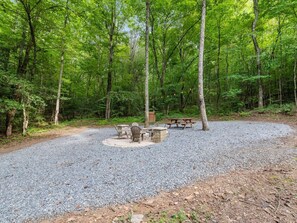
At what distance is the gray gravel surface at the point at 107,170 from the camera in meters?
2.67

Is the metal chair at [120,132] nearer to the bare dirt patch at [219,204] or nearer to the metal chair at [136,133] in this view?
the metal chair at [136,133]

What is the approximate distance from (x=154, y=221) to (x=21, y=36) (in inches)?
443

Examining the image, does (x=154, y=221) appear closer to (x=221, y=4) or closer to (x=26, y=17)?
(x=26, y=17)

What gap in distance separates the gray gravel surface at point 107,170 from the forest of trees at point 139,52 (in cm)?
527

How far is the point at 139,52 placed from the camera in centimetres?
1820

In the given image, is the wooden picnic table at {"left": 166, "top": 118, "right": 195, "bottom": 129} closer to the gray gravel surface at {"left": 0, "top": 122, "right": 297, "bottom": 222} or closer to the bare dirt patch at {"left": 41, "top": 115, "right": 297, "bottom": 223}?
the gray gravel surface at {"left": 0, "top": 122, "right": 297, "bottom": 222}

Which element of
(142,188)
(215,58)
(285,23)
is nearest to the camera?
(142,188)

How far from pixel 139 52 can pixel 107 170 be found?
54.2 feet

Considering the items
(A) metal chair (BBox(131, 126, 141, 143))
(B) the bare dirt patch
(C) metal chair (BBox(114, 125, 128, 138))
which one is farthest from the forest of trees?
(B) the bare dirt patch

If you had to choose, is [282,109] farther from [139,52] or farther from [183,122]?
[139,52]

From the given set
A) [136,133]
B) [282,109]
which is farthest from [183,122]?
[282,109]

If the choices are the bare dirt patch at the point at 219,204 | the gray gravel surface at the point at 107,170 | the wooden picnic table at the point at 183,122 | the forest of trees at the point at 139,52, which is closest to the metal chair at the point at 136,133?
the gray gravel surface at the point at 107,170

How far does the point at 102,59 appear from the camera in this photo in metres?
15.9

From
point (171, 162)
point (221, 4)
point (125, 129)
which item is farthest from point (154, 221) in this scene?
point (221, 4)
